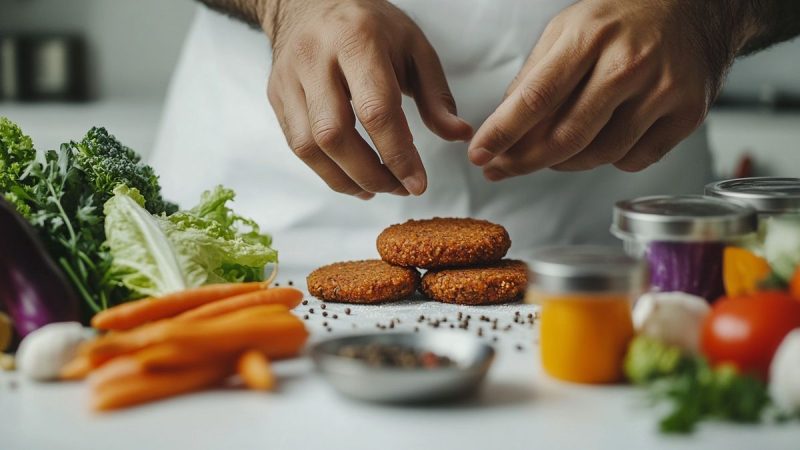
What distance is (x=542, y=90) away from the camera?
170 centimetres

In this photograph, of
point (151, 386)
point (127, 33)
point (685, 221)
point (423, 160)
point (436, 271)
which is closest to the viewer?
point (151, 386)

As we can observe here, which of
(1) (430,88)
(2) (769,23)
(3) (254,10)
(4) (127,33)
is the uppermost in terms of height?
(4) (127,33)

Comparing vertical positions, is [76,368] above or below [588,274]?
below

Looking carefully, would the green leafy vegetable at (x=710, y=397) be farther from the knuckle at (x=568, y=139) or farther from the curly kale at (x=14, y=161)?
the curly kale at (x=14, y=161)

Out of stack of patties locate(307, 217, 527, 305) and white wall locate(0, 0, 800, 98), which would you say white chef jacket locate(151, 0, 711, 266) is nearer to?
stack of patties locate(307, 217, 527, 305)

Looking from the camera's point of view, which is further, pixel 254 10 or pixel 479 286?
pixel 254 10

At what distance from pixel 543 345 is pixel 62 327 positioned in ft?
2.12

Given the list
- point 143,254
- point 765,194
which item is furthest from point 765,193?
point 143,254

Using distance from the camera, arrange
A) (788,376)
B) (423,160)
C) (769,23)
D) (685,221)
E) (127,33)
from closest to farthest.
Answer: (788,376) → (685,221) → (769,23) → (423,160) → (127,33)

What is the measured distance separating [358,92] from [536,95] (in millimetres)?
325

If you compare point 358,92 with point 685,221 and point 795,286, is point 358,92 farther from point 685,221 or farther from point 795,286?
point 795,286

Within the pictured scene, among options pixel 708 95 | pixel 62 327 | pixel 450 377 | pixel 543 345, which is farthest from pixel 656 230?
pixel 62 327

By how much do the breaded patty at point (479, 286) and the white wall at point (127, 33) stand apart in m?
3.37

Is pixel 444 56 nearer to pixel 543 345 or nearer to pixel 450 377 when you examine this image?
pixel 543 345
